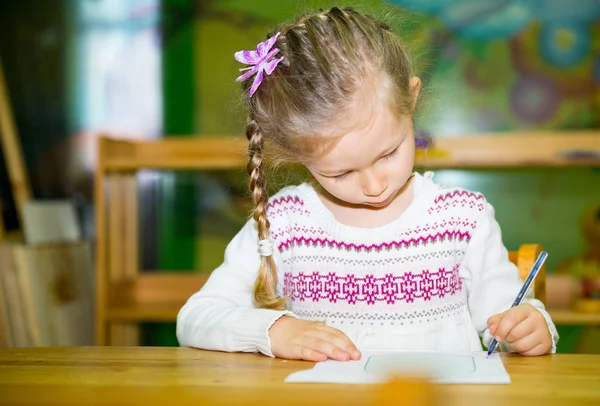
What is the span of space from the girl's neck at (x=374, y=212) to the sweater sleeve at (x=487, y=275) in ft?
0.43

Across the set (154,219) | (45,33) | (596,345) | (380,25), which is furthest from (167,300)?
(380,25)

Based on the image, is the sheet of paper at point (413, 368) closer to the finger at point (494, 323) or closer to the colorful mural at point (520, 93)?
the finger at point (494, 323)

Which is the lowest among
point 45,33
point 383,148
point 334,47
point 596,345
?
point 596,345

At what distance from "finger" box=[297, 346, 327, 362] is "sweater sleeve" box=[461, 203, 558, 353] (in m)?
0.33

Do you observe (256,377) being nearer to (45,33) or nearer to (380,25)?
(380,25)

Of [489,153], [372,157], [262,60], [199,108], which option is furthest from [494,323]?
[199,108]

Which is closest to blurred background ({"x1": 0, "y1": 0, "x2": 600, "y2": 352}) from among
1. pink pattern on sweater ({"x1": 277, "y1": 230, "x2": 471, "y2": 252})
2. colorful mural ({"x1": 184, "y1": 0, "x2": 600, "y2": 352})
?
colorful mural ({"x1": 184, "y1": 0, "x2": 600, "y2": 352})

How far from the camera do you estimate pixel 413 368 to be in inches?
32.8

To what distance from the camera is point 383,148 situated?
1045mm

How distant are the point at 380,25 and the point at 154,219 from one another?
2125 millimetres

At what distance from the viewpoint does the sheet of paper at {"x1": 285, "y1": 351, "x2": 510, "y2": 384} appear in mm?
777

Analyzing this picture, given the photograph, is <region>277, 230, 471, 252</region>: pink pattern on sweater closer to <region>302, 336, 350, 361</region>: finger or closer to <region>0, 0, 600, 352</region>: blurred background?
<region>302, 336, 350, 361</region>: finger

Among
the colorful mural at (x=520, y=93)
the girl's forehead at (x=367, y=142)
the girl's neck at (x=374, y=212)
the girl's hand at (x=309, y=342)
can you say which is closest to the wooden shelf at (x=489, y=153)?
the colorful mural at (x=520, y=93)

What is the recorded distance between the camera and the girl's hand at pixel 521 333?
93 cm
